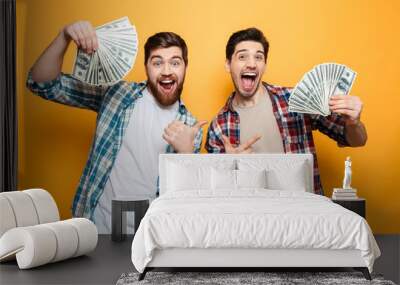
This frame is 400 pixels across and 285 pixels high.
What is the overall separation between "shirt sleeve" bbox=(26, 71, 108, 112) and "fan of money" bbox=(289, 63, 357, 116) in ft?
6.61

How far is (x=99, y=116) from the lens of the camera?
703 centimetres

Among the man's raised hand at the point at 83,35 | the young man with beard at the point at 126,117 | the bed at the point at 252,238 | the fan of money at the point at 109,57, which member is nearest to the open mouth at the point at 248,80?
the young man with beard at the point at 126,117

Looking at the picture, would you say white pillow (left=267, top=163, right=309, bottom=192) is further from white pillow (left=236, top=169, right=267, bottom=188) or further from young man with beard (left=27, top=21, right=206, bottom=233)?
young man with beard (left=27, top=21, right=206, bottom=233)

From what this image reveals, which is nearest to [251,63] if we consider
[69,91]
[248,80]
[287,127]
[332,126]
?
[248,80]

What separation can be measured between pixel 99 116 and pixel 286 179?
6.90 ft

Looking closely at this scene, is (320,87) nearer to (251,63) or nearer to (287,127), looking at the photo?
(287,127)

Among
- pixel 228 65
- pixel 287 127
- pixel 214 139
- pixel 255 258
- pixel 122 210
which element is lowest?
pixel 255 258

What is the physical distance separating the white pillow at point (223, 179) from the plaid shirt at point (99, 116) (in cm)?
84

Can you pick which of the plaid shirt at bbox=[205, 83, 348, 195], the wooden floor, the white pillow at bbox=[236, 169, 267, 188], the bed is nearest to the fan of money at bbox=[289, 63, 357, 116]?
the plaid shirt at bbox=[205, 83, 348, 195]

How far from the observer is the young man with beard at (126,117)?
6.94 meters

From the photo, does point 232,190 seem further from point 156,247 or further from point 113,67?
point 113,67

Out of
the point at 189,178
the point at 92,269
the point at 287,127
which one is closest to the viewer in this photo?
the point at 92,269

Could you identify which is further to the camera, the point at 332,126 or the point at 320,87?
the point at 332,126

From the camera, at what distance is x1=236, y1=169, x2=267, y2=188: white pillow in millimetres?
6152
